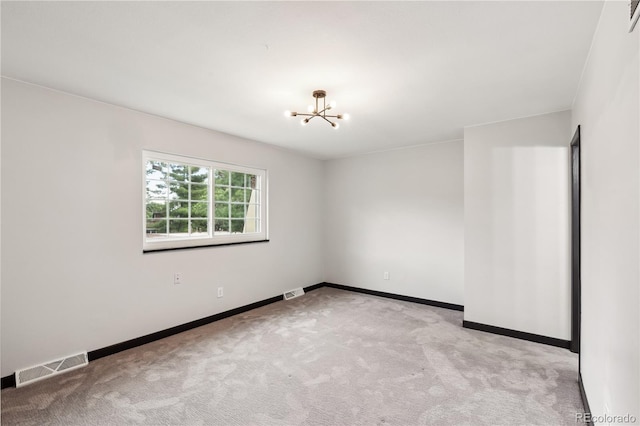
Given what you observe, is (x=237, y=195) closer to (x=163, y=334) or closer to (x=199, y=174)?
(x=199, y=174)

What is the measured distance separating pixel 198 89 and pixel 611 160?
2847 millimetres

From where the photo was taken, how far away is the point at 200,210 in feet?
12.6

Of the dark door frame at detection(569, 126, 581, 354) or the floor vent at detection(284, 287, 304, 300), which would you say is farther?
the floor vent at detection(284, 287, 304, 300)

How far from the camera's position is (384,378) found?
251 centimetres

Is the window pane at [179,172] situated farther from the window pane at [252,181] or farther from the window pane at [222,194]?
the window pane at [252,181]

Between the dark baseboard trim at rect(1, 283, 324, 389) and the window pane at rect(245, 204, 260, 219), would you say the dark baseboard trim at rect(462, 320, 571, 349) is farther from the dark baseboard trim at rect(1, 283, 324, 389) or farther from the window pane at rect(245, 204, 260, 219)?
the window pane at rect(245, 204, 260, 219)

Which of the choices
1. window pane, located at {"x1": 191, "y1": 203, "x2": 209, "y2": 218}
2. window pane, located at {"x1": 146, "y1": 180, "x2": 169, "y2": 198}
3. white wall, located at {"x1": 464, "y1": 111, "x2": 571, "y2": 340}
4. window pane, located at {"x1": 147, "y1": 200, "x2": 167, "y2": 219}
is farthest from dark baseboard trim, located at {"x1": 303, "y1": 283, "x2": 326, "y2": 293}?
window pane, located at {"x1": 146, "y1": 180, "x2": 169, "y2": 198}

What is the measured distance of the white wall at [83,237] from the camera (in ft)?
7.98

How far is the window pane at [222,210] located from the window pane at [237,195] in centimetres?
17

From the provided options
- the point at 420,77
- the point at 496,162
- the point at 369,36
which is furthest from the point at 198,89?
the point at 496,162

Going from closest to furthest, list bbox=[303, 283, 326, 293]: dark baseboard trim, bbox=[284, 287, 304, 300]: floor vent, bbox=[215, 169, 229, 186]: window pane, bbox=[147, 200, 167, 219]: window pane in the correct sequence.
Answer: bbox=[147, 200, 167, 219]: window pane < bbox=[215, 169, 229, 186]: window pane < bbox=[284, 287, 304, 300]: floor vent < bbox=[303, 283, 326, 293]: dark baseboard trim

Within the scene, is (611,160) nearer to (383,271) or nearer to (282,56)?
(282,56)

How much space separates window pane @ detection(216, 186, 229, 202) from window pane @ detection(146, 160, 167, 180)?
73 centimetres

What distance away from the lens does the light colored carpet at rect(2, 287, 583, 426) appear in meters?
2.05
